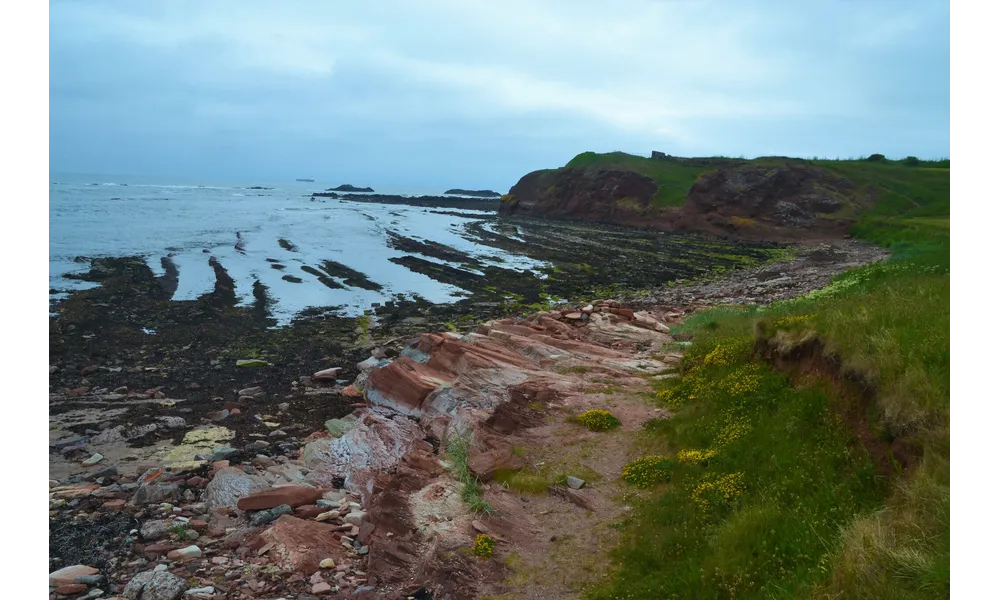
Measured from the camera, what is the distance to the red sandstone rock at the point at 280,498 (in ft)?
31.0

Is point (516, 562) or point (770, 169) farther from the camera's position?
point (770, 169)

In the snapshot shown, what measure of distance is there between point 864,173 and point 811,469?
8504 cm

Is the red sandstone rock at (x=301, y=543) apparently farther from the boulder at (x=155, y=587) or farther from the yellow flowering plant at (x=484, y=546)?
the yellow flowering plant at (x=484, y=546)

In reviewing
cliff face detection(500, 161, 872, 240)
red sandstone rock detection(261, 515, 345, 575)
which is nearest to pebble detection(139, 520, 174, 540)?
red sandstone rock detection(261, 515, 345, 575)

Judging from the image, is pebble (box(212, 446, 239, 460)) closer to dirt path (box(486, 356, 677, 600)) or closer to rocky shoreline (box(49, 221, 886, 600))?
rocky shoreline (box(49, 221, 886, 600))

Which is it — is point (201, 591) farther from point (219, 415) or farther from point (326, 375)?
point (326, 375)

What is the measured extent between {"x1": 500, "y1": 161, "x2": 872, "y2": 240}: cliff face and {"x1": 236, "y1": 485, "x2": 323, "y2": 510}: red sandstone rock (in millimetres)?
66015

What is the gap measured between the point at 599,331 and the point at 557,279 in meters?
19.6

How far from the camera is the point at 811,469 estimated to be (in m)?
7.43

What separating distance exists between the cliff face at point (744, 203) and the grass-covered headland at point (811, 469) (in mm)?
61243

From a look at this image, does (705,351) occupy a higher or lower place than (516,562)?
higher
